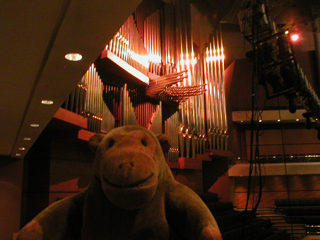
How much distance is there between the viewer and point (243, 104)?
752cm

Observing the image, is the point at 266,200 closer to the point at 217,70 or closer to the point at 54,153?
the point at 217,70

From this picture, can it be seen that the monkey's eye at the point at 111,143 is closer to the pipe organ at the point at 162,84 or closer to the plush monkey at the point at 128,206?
the plush monkey at the point at 128,206

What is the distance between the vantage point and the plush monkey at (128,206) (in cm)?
123

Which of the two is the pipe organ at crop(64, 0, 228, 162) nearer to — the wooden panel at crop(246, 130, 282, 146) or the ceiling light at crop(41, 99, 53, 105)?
the ceiling light at crop(41, 99, 53, 105)

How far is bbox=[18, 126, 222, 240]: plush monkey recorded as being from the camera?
4.02ft

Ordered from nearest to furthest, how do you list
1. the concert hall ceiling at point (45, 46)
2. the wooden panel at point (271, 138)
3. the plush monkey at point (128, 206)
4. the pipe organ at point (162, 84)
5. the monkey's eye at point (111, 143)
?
the concert hall ceiling at point (45, 46)
the plush monkey at point (128, 206)
the monkey's eye at point (111, 143)
the pipe organ at point (162, 84)
the wooden panel at point (271, 138)

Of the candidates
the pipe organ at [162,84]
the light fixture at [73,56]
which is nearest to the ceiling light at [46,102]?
the light fixture at [73,56]

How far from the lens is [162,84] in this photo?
4.84m

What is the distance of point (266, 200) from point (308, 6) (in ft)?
17.5

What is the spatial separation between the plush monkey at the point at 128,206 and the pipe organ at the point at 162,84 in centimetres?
194

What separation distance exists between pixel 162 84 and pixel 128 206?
3.73 meters

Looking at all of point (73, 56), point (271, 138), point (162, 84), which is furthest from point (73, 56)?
point (271, 138)

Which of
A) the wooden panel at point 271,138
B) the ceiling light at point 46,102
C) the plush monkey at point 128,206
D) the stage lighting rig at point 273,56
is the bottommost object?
the plush monkey at point 128,206

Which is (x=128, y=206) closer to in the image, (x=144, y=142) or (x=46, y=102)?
(x=144, y=142)
